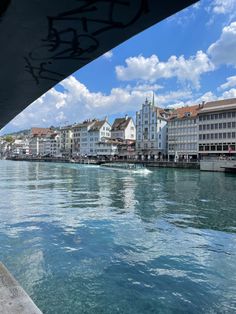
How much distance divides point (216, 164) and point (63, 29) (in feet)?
235

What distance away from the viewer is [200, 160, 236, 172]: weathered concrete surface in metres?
69.0

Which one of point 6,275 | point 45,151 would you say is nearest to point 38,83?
point 6,275

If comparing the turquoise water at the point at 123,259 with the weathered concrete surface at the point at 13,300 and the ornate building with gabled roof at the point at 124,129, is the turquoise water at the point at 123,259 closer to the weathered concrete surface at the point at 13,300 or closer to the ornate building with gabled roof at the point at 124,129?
the weathered concrete surface at the point at 13,300

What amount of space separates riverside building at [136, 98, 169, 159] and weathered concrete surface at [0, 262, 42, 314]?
10620 cm

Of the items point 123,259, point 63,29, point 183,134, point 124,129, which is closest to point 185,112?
point 183,134

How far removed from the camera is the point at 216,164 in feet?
237

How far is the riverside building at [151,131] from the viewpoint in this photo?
112125 mm

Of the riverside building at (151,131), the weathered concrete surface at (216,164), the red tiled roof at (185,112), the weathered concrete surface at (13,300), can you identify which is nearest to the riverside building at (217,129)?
the red tiled roof at (185,112)

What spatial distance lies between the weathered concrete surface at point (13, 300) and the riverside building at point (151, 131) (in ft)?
348

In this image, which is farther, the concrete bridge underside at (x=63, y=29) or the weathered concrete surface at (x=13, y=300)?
the weathered concrete surface at (x=13, y=300)

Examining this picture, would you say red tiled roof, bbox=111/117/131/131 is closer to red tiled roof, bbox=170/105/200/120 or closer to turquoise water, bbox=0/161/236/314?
red tiled roof, bbox=170/105/200/120

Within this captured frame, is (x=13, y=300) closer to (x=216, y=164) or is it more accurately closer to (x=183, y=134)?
(x=216, y=164)

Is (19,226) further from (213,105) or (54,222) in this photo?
(213,105)

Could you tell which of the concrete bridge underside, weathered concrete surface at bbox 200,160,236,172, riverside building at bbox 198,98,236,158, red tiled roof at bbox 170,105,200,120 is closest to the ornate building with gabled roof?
red tiled roof at bbox 170,105,200,120
